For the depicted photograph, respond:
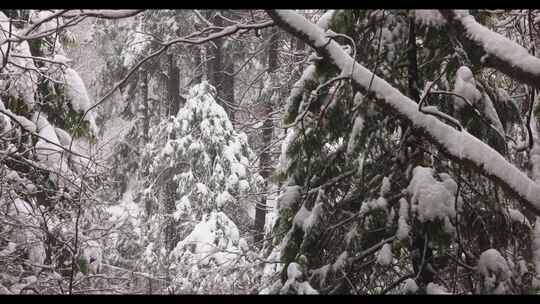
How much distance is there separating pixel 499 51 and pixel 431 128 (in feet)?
1.78

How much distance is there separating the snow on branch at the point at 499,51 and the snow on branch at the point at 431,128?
41 cm

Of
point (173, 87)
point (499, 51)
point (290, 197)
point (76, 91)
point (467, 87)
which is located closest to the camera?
point (499, 51)

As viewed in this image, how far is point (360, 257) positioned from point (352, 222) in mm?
332

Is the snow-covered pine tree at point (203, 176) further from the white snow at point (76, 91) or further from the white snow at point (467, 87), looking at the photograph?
the white snow at point (467, 87)

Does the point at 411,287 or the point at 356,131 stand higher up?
the point at 356,131

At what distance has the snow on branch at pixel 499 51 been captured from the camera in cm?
266

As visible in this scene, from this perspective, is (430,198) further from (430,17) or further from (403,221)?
(430,17)

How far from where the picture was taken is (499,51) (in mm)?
2754

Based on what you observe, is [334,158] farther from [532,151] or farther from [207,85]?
[207,85]

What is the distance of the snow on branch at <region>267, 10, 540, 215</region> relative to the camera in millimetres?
2748

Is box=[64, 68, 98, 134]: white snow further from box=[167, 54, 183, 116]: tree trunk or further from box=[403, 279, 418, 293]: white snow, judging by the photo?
box=[167, 54, 183, 116]: tree trunk

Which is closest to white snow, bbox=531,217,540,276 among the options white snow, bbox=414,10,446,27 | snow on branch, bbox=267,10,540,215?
snow on branch, bbox=267,10,540,215

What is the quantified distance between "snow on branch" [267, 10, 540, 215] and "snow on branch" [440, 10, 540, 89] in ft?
1.34

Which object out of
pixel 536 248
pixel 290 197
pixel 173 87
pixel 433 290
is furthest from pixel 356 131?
pixel 173 87
